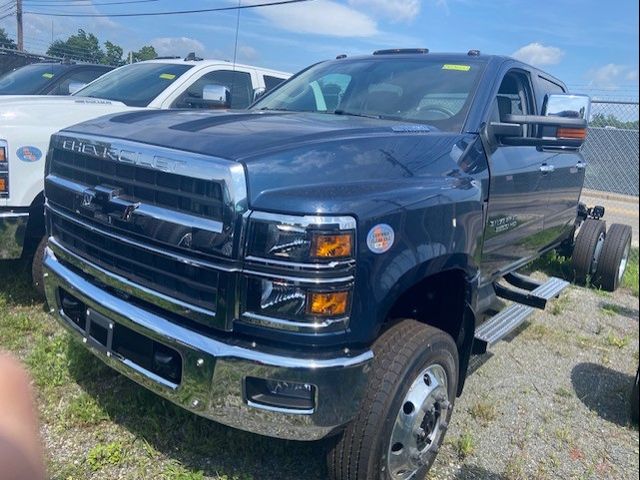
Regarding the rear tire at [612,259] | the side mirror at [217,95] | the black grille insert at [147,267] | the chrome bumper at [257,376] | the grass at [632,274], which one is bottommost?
the grass at [632,274]

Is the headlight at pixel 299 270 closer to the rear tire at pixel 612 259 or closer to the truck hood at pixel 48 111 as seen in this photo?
the truck hood at pixel 48 111

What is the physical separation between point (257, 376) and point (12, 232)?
257 centimetres

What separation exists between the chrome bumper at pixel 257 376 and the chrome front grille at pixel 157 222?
4.3 inches

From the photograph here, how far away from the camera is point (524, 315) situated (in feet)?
13.0

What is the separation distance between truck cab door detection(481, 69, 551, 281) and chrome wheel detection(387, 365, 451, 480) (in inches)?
37.3

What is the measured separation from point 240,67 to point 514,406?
387 centimetres

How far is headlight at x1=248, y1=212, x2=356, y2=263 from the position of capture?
2074 mm

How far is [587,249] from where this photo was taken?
6.20m

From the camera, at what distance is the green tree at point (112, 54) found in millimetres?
4645

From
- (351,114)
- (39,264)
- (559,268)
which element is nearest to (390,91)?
(351,114)

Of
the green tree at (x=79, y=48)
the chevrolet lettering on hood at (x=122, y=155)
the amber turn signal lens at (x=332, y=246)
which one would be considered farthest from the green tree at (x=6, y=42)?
the amber turn signal lens at (x=332, y=246)

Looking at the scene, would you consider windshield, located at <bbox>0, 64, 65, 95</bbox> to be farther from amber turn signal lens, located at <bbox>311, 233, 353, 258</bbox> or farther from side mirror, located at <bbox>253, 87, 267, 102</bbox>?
amber turn signal lens, located at <bbox>311, 233, 353, 258</bbox>

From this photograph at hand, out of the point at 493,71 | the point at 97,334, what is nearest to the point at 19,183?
the point at 97,334

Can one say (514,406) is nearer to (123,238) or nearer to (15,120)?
(123,238)
